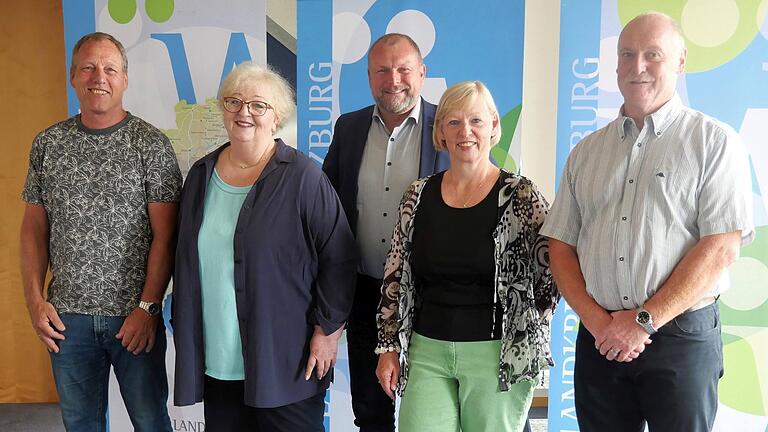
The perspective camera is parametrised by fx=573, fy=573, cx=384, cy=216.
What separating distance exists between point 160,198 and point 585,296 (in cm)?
151

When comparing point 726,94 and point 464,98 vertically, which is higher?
point 726,94

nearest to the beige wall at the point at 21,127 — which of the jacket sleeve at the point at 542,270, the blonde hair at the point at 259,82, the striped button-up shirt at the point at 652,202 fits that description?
the blonde hair at the point at 259,82

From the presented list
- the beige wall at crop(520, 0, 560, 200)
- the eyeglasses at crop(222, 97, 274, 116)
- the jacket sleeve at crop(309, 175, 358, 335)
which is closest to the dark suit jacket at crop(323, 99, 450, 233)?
the jacket sleeve at crop(309, 175, 358, 335)

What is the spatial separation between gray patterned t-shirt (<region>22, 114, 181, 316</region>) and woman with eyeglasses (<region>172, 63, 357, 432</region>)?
0.96ft

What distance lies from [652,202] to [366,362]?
124cm

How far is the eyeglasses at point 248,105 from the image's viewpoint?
1.84 metres

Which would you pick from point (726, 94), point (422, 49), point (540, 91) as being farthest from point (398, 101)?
point (726, 94)

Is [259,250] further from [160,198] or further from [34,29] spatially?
[34,29]

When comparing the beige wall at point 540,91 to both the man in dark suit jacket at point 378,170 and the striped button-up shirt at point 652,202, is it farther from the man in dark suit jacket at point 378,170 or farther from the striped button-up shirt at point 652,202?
the striped button-up shirt at point 652,202

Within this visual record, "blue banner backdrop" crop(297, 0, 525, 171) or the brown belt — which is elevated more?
"blue banner backdrop" crop(297, 0, 525, 171)

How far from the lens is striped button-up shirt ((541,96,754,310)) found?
5.22 ft

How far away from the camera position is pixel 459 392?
69.7 inches

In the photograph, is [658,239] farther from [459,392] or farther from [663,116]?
[459,392]

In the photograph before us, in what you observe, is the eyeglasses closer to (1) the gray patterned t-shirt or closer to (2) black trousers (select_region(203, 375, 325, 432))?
(1) the gray patterned t-shirt
